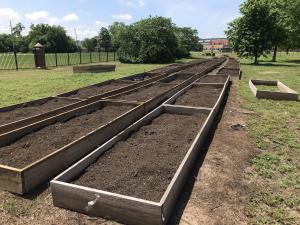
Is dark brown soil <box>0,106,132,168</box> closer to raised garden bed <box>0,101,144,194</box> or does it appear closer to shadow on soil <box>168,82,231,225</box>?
raised garden bed <box>0,101,144,194</box>

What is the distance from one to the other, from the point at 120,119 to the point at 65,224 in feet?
10.2

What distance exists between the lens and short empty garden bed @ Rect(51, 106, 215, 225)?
3.15 m

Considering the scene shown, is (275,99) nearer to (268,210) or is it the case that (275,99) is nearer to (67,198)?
(268,210)

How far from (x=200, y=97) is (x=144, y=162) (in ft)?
17.0

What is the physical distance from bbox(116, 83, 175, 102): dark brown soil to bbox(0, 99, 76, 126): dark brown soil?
69.1 inches

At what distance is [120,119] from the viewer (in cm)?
613

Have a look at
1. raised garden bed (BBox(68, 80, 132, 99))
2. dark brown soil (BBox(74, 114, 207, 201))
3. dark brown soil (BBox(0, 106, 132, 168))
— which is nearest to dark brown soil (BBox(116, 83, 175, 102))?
raised garden bed (BBox(68, 80, 132, 99))

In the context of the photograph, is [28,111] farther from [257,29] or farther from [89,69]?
[257,29]

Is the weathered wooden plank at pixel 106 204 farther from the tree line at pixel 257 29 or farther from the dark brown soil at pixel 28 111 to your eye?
the tree line at pixel 257 29

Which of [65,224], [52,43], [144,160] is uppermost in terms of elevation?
[52,43]

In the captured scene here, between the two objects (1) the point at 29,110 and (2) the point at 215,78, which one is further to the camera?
(2) the point at 215,78

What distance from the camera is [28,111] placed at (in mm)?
7137

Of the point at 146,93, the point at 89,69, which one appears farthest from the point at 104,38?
the point at 146,93

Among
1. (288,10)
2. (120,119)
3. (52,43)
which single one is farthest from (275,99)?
(52,43)
